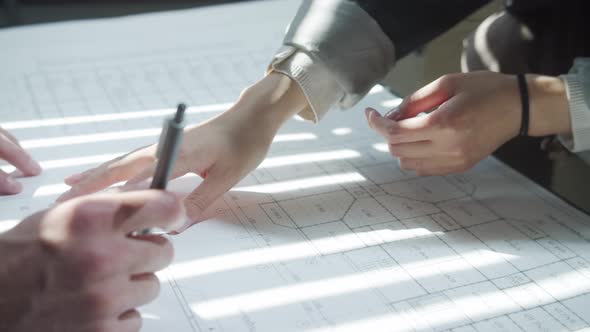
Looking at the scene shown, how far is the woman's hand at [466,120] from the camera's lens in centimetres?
96

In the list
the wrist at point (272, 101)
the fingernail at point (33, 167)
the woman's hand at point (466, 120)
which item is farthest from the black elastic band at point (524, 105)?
the fingernail at point (33, 167)

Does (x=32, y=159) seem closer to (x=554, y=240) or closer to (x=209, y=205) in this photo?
(x=209, y=205)

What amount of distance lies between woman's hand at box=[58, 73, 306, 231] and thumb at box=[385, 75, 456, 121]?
0.71 ft

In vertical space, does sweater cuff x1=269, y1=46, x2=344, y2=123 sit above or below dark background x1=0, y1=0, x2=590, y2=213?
above

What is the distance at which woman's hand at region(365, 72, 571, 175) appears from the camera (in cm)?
Answer: 96

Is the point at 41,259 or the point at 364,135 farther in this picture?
the point at 364,135

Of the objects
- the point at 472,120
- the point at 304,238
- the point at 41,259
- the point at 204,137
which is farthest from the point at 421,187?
the point at 41,259

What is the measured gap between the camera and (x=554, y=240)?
89 centimetres

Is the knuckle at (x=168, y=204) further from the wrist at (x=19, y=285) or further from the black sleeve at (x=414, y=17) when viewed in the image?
the black sleeve at (x=414, y=17)

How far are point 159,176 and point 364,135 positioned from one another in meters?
0.61

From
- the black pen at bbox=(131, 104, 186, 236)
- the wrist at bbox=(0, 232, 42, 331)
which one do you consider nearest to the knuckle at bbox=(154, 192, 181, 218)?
the black pen at bbox=(131, 104, 186, 236)

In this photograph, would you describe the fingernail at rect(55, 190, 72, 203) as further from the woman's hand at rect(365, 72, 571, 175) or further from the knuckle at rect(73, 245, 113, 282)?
the woman's hand at rect(365, 72, 571, 175)

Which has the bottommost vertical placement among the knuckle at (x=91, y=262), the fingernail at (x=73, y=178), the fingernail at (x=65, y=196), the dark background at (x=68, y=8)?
the dark background at (x=68, y=8)

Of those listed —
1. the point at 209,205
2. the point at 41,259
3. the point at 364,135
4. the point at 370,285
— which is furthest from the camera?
the point at 364,135
